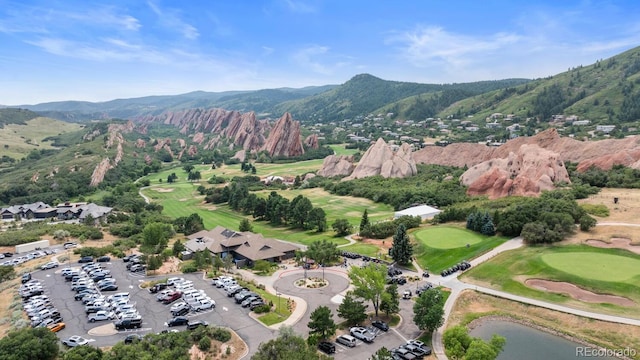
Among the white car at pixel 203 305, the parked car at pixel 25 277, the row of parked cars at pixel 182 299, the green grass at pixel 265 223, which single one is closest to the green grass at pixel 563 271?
the green grass at pixel 265 223

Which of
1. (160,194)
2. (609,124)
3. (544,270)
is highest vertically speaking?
(609,124)

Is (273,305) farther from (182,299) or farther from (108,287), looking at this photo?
(108,287)

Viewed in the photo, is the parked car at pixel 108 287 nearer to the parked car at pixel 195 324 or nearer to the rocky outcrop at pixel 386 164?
the parked car at pixel 195 324

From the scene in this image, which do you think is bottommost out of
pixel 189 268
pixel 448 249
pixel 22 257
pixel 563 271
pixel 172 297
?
pixel 22 257

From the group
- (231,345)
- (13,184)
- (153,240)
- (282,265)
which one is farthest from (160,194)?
(231,345)

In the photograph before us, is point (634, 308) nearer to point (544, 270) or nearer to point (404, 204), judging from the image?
point (544, 270)

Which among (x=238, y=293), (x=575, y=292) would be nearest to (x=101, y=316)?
(x=238, y=293)
